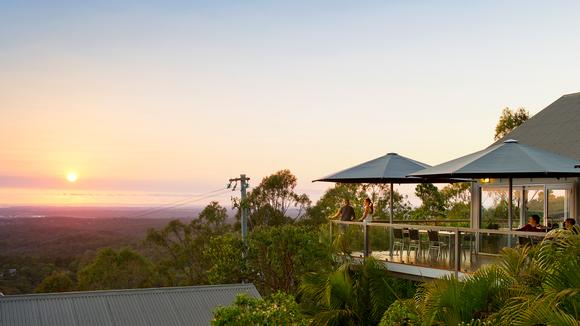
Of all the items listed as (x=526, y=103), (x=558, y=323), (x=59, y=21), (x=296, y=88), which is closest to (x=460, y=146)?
(x=526, y=103)

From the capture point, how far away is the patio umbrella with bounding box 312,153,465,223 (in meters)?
18.8

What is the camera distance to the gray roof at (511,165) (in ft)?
46.2

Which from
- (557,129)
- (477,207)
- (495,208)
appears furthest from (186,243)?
(557,129)

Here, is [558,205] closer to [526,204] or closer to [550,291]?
[526,204]

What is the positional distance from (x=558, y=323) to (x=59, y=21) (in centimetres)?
2313

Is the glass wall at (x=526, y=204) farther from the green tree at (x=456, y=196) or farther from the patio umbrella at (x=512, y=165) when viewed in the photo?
the green tree at (x=456, y=196)

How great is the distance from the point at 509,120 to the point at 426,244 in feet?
61.0

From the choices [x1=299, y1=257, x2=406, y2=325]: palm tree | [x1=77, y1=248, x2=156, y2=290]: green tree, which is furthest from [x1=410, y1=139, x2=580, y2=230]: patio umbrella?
[x1=77, y1=248, x2=156, y2=290]: green tree

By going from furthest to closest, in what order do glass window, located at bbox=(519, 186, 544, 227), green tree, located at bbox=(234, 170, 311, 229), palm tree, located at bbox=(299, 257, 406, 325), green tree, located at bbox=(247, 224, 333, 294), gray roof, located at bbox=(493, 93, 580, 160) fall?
green tree, located at bbox=(234, 170, 311, 229) → green tree, located at bbox=(247, 224, 333, 294) → glass window, located at bbox=(519, 186, 544, 227) → gray roof, located at bbox=(493, 93, 580, 160) → palm tree, located at bbox=(299, 257, 406, 325)

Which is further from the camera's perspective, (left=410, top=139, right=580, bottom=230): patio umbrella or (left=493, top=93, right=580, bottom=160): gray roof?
(left=493, top=93, right=580, bottom=160): gray roof

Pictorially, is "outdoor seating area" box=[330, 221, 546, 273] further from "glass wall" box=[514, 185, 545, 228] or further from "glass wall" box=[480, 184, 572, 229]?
"glass wall" box=[514, 185, 545, 228]

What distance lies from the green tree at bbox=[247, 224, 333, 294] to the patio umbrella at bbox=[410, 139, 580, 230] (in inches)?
209

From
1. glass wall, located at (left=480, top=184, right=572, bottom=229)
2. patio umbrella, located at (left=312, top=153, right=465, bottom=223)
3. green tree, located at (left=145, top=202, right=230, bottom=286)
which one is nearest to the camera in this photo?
glass wall, located at (left=480, top=184, right=572, bottom=229)

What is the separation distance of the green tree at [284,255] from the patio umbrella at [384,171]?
6.25ft
